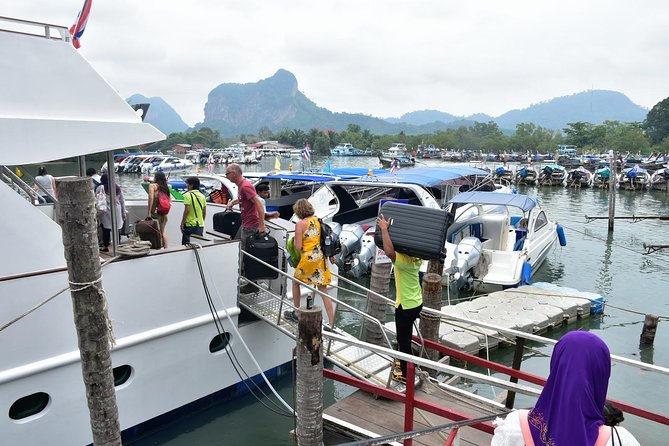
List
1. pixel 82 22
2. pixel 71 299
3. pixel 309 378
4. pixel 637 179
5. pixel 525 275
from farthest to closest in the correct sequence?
pixel 637 179
pixel 525 275
pixel 82 22
pixel 309 378
pixel 71 299

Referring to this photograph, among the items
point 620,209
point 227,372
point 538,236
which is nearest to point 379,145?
point 620,209

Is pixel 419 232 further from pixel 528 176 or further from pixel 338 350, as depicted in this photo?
pixel 528 176

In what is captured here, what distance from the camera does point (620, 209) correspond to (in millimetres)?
31422

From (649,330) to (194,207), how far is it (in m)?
8.82

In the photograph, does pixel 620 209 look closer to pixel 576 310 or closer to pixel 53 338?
pixel 576 310

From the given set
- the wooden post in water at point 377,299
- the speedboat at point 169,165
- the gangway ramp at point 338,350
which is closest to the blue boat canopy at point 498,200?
the wooden post in water at point 377,299

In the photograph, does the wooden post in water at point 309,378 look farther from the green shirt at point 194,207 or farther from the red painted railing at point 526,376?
the green shirt at point 194,207

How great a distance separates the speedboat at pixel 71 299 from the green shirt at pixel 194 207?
1.50 metres

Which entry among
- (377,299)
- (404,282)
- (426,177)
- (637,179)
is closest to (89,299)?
(404,282)

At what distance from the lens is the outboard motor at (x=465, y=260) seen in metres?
12.1

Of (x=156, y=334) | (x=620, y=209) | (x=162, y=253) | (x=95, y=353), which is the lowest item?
(x=620, y=209)

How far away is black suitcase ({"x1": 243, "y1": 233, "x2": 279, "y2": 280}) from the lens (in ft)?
21.8

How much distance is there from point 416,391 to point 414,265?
1450 mm

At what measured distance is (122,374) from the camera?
5496 millimetres
